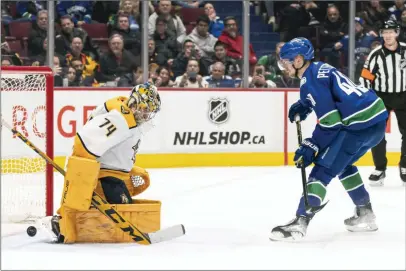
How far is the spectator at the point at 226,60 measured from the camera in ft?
30.5

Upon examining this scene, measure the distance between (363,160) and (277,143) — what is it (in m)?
0.77

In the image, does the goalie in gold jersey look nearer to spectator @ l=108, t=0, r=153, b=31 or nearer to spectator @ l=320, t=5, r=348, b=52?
A: spectator @ l=108, t=0, r=153, b=31

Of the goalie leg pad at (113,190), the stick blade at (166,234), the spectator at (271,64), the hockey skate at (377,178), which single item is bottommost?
the hockey skate at (377,178)

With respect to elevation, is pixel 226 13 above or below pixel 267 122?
above

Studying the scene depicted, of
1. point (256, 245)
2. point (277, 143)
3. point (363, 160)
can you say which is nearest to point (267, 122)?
point (277, 143)

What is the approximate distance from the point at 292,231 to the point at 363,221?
0.58m

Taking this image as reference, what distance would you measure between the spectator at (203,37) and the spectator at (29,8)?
143cm

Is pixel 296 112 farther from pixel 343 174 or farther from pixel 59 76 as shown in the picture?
pixel 59 76

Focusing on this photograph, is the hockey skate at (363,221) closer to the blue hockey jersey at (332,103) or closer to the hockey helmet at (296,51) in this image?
the blue hockey jersey at (332,103)

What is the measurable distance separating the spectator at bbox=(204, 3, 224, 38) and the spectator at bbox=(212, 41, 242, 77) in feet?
0.46

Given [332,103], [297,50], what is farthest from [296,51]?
[332,103]

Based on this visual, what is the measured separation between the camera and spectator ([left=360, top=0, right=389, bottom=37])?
9531 mm

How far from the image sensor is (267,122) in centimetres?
917

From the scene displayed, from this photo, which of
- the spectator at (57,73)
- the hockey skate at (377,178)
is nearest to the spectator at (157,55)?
the spectator at (57,73)
